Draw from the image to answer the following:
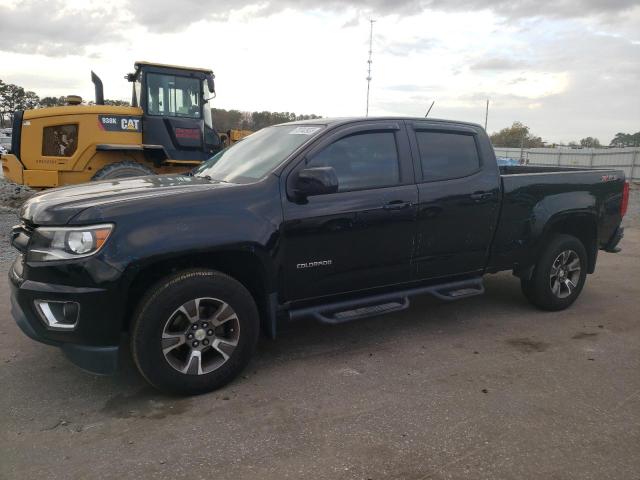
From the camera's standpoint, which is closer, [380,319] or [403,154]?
[403,154]

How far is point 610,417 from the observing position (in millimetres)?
3211

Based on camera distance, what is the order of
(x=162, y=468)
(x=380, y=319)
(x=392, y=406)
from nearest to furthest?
(x=162, y=468) → (x=392, y=406) → (x=380, y=319)

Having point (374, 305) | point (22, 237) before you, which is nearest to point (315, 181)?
point (374, 305)

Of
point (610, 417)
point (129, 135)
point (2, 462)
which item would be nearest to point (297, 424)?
point (2, 462)

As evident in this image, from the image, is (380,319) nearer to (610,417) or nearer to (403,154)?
(403,154)

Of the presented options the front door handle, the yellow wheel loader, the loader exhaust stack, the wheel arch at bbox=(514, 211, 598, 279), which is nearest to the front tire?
the front door handle

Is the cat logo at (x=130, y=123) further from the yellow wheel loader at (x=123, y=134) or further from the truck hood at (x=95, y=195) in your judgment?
the truck hood at (x=95, y=195)

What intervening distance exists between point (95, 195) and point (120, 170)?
6069 mm

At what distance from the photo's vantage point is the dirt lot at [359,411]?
271cm

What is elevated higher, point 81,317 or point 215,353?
point 81,317

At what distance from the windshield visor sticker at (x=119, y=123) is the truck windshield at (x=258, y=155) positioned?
5.51 m

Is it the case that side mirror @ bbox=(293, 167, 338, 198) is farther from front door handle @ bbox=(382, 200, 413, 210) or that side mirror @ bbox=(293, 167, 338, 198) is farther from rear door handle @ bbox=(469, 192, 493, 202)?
rear door handle @ bbox=(469, 192, 493, 202)

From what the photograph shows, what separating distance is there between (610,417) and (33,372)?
395 cm

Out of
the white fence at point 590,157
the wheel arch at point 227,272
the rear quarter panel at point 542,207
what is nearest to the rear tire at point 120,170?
the wheel arch at point 227,272
